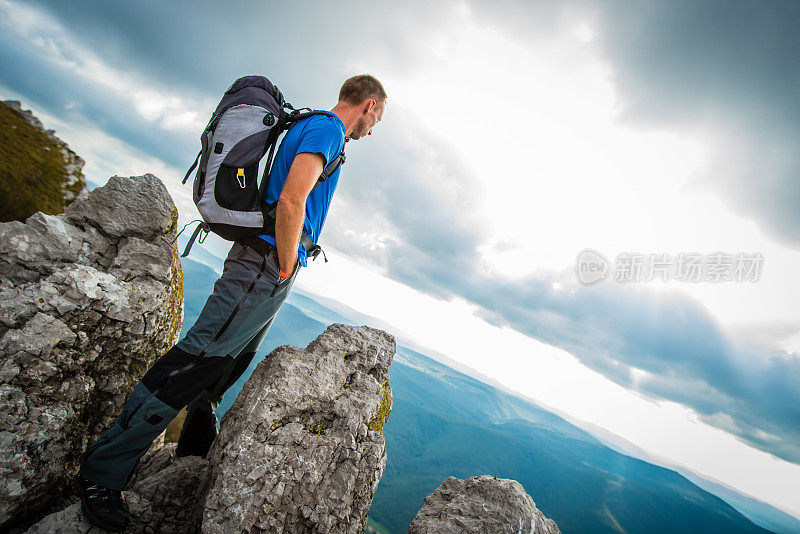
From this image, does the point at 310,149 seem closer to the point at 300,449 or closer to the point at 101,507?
the point at 300,449

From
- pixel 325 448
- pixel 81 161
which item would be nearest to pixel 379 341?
pixel 325 448

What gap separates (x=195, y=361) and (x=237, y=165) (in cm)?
250

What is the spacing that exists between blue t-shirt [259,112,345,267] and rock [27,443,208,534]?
376 centimetres

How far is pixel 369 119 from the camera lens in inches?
194

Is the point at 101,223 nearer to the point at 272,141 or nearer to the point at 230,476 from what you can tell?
the point at 272,141

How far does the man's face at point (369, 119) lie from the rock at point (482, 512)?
6069 mm

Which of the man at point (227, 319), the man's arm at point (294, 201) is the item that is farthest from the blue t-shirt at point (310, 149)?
the man's arm at point (294, 201)

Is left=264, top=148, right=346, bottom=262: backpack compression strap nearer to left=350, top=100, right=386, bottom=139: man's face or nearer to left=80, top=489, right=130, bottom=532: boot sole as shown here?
left=350, top=100, right=386, bottom=139: man's face

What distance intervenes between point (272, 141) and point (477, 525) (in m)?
6.19

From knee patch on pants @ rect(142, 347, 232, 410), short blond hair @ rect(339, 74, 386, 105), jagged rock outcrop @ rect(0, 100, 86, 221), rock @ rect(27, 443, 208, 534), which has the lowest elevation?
rock @ rect(27, 443, 208, 534)

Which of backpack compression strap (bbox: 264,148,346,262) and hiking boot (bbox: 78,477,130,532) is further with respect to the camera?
backpack compression strap (bbox: 264,148,346,262)

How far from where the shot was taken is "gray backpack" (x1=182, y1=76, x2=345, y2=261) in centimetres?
390

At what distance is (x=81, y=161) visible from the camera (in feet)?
37.7

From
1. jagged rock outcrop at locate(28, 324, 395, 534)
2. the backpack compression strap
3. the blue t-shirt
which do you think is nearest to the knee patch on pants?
jagged rock outcrop at locate(28, 324, 395, 534)
